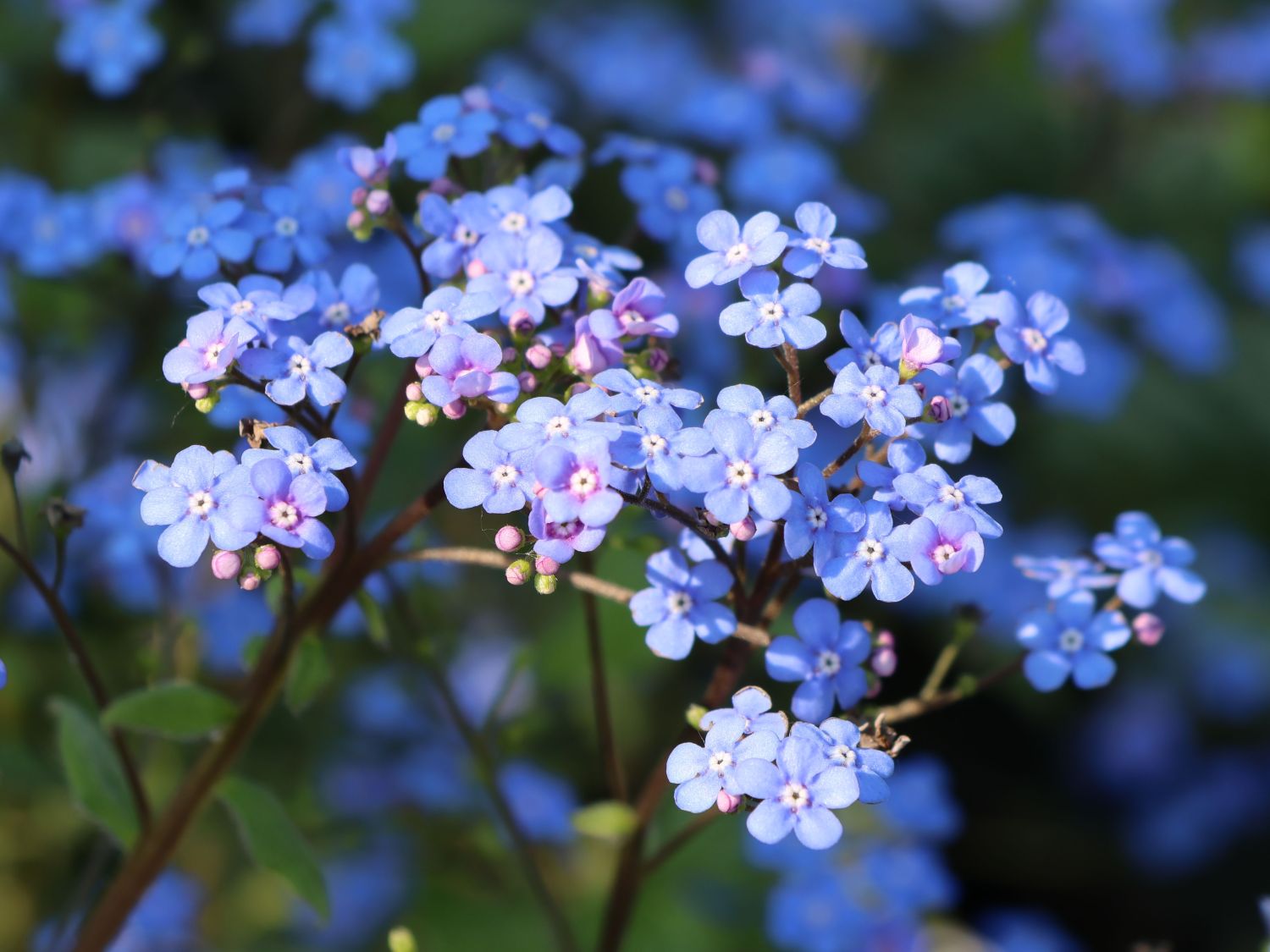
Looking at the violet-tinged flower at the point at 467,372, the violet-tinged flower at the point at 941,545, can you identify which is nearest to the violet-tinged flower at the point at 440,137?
the violet-tinged flower at the point at 467,372

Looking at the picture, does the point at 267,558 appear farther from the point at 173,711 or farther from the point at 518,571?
the point at 173,711

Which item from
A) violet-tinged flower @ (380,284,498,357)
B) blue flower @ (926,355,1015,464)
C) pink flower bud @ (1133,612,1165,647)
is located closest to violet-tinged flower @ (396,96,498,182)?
violet-tinged flower @ (380,284,498,357)

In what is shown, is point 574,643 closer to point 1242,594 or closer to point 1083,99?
point 1242,594

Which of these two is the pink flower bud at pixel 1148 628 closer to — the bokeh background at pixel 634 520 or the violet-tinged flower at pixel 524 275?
the bokeh background at pixel 634 520

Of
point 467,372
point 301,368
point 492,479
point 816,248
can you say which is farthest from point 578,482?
point 816,248

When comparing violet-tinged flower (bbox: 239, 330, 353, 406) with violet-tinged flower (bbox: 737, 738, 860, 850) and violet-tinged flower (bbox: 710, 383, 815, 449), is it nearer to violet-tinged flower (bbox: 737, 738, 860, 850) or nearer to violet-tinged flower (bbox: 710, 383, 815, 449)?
violet-tinged flower (bbox: 710, 383, 815, 449)

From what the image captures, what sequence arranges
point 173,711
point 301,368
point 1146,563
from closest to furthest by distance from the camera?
1. point 301,368
2. point 173,711
3. point 1146,563
